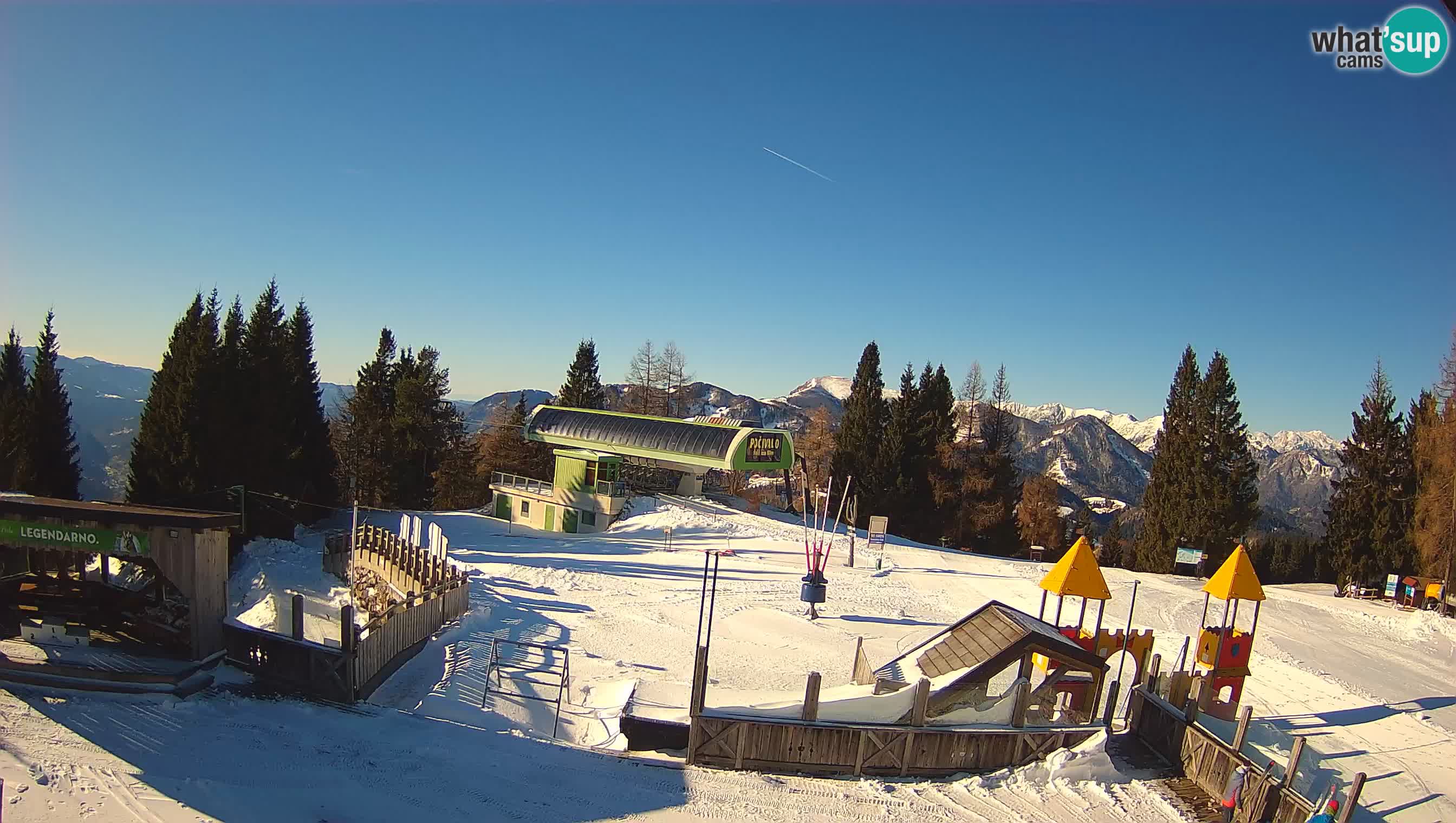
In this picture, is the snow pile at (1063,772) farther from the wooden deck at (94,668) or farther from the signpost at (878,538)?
the signpost at (878,538)

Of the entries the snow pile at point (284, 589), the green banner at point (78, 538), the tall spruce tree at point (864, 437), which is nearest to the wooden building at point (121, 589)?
the green banner at point (78, 538)

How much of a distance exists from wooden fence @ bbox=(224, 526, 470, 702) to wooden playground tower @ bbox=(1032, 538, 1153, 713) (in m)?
11.0

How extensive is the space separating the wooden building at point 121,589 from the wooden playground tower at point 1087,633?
42.9 ft

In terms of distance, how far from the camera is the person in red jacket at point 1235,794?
9.53 metres

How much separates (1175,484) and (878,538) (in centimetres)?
1741

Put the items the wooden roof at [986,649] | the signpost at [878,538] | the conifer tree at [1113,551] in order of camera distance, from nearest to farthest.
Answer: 1. the wooden roof at [986,649]
2. the signpost at [878,538]
3. the conifer tree at [1113,551]

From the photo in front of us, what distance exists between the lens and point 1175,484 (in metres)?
35.7

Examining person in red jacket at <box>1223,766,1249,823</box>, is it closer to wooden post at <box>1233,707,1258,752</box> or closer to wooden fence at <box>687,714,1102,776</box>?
wooden post at <box>1233,707,1258,752</box>

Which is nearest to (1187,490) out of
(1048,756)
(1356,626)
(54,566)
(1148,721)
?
(1356,626)

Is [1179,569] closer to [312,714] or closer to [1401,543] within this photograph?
[1401,543]

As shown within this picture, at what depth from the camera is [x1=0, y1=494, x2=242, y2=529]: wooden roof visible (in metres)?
10.6

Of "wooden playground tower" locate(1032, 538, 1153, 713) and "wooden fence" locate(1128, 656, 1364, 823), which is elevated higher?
"wooden playground tower" locate(1032, 538, 1153, 713)

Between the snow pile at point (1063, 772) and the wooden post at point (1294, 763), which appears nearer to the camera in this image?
the wooden post at point (1294, 763)

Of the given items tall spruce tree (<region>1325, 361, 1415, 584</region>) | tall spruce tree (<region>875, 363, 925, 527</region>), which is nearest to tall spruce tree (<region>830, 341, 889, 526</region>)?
tall spruce tree (<region>875, 363, 925, 527</region>)
